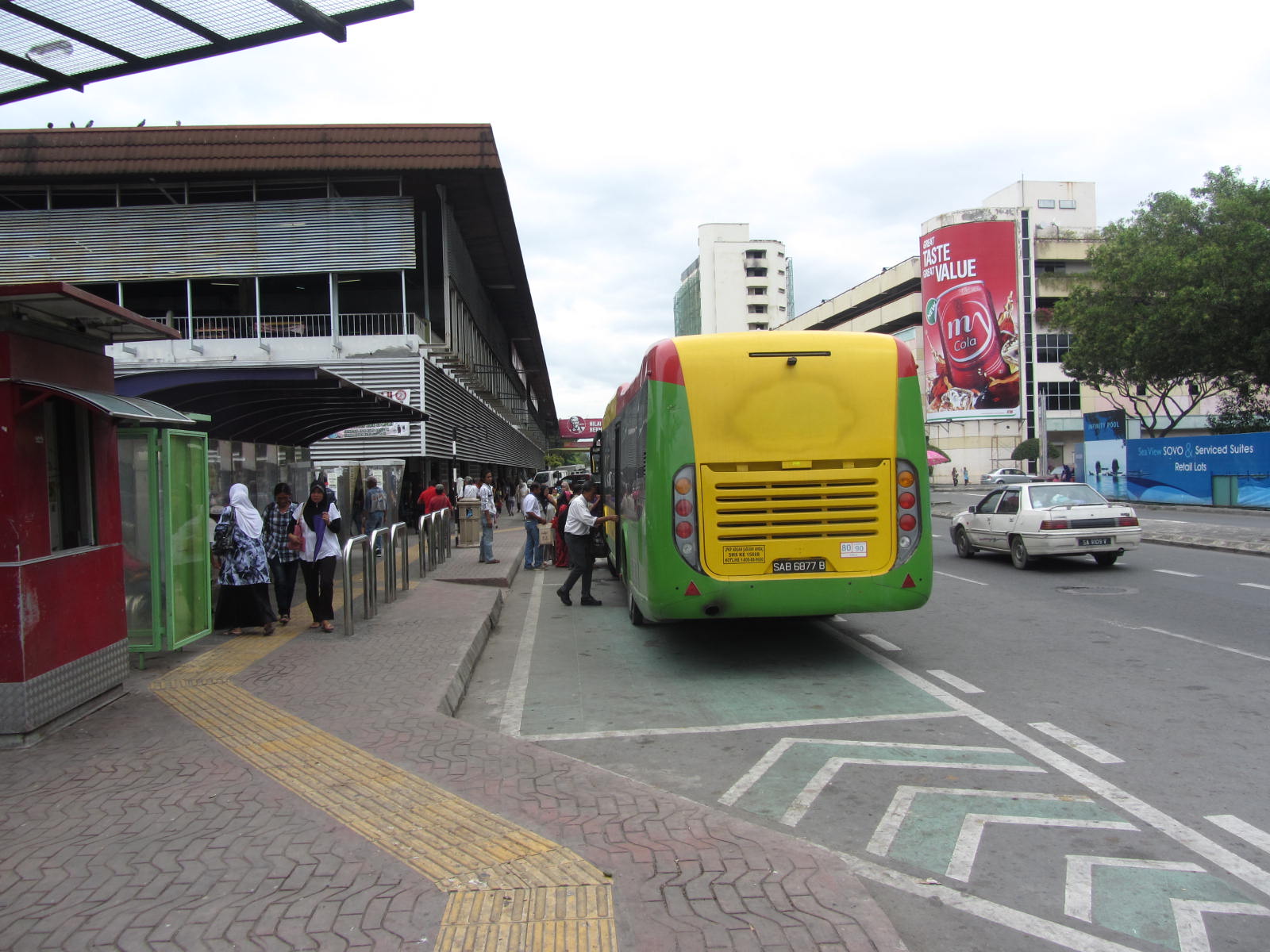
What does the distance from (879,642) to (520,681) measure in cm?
376

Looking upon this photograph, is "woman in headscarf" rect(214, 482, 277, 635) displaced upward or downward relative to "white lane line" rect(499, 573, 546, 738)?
upward

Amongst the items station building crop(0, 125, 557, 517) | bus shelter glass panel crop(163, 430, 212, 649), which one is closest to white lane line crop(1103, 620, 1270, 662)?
bus shelter glass panel crop(163, 430, 212, 649)

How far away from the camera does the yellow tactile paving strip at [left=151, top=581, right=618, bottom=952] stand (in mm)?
3361

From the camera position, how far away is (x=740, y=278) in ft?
388

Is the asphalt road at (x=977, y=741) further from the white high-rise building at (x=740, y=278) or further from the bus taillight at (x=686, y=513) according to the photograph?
the white high-rise building at (x=740, y=278)

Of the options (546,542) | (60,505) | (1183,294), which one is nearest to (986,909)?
(60,505)

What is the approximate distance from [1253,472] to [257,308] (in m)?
30.4

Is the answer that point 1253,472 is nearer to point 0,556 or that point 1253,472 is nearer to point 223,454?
point 223,454

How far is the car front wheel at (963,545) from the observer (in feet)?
57.5

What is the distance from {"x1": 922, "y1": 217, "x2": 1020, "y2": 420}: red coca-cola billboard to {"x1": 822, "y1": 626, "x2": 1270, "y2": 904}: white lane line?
69.4m

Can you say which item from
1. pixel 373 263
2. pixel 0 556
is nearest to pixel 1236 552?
pixel 0 556

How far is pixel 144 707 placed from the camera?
6543mm

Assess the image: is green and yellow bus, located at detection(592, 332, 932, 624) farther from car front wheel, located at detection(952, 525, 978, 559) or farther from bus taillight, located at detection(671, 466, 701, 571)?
car front wheel, located at detection(952, 525, 978, 559)

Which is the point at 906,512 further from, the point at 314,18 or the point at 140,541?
the point at 140,541
